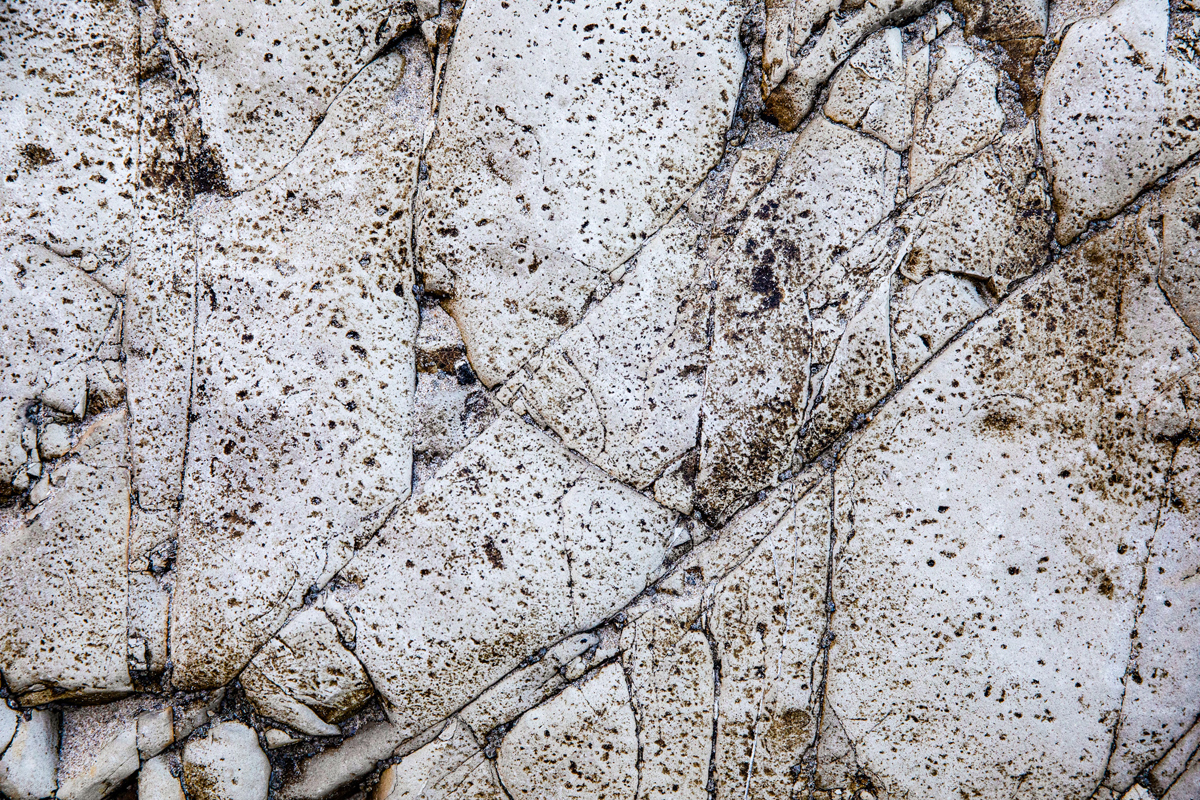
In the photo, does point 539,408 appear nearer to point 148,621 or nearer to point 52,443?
point 148,621

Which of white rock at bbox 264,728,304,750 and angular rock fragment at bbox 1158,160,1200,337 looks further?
white rock at bbox 264,728,304,750

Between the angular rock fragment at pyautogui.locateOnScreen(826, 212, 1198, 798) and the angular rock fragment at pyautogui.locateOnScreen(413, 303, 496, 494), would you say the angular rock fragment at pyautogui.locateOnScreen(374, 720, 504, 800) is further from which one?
the angular rock fragment at pyautogui.locateOnScreen(826, 212, 1198, 798)

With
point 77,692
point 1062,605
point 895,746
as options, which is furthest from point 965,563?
point 77,692

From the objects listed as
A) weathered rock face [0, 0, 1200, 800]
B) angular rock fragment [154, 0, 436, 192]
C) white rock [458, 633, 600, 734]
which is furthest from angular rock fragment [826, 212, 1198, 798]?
angular rock fragment [154, 0, 436, 192]

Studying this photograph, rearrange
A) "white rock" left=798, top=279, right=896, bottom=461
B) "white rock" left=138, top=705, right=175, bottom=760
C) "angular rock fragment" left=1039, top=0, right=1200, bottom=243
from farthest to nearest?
"white rock" left=138, top=705, right=175, bottom=760 < "white rock" left=798, top=279, right=896, bottom=461 < "angular rock fragment" left=1039, top=0, right=1200, bottom=243

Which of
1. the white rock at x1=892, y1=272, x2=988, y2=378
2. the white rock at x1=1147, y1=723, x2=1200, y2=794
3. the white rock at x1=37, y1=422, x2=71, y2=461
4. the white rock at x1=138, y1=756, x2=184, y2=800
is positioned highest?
the white rock at x1=892, y1=272, x2=988, y2=378

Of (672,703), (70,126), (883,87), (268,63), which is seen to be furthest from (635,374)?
(70,126)

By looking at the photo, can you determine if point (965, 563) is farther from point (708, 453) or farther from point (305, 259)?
point (305, 259)
